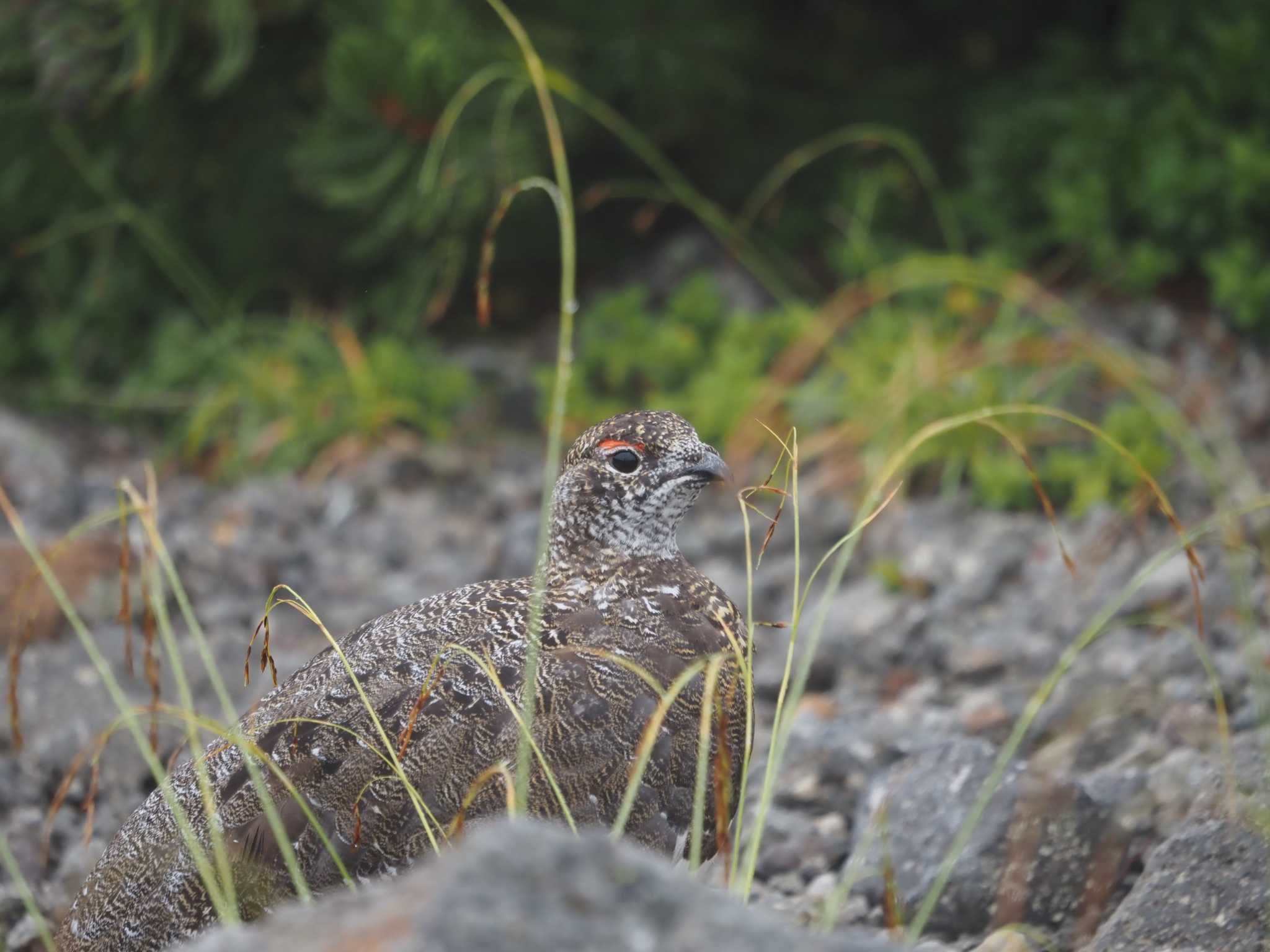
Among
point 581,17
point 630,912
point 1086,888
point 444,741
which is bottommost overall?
point 1086,888

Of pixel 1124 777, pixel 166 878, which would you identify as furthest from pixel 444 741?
pixel 1124 777

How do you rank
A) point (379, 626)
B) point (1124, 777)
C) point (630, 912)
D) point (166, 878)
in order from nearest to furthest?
point (630, 912), point (166, 878), point (379, 626), point (1124, 777)

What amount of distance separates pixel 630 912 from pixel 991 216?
5692mm

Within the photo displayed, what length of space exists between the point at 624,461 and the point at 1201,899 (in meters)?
1.46

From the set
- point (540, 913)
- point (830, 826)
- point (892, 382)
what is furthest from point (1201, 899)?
point (892, 382)

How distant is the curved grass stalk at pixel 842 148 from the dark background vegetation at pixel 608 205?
0.11ft

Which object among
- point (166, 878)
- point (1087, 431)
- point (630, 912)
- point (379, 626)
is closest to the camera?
point (630, 912)

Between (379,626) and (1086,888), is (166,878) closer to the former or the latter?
(379,626)

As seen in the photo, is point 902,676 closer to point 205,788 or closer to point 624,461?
point 624,461

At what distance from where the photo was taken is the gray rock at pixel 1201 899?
2.80 metres

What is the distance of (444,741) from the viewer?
284cm

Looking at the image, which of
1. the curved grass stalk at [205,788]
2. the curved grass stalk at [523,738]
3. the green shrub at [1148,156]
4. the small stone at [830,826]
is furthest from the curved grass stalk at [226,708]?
the green shrub at [1148,156]

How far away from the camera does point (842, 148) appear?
737cm

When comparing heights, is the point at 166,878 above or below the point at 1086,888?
above
